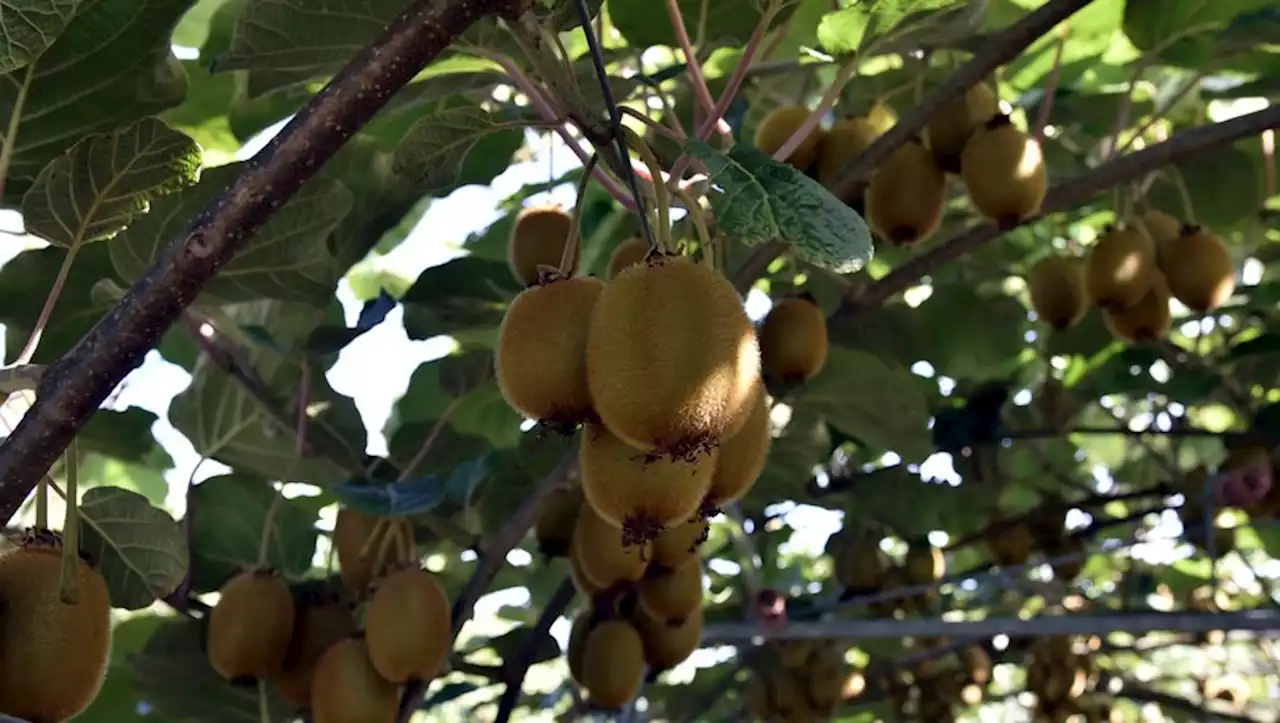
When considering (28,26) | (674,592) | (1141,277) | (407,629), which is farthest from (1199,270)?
(28,26)

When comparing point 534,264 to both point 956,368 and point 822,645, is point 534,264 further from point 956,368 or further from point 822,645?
point 822,645

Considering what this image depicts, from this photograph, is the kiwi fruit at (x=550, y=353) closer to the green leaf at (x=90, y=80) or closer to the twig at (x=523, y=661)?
the green leaf at (x=90, y=80)

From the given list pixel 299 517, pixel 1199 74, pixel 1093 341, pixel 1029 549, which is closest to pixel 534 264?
pixel 299 517

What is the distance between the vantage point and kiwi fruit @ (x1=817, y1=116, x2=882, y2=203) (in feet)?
3.65

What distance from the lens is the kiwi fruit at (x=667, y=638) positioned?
1173 mm

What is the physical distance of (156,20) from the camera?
854 mm

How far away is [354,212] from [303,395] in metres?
0.20

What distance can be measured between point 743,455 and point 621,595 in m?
0.56

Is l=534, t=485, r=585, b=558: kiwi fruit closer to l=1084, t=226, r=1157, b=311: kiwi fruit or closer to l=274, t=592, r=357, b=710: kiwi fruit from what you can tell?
l=274, t=592, r=357, b=710: kiwi fruit

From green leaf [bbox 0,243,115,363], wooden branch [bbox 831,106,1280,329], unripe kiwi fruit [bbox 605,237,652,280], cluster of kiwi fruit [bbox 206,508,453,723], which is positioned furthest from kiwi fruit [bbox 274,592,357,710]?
wooden branch [bbox 831,106,1280,329]

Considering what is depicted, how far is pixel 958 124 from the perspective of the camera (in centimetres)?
114

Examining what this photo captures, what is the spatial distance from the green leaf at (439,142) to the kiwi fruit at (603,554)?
0.30m

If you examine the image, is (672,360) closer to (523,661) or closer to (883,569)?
(523,661)

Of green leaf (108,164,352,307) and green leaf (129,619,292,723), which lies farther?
green leaf (129,619,292,723)
